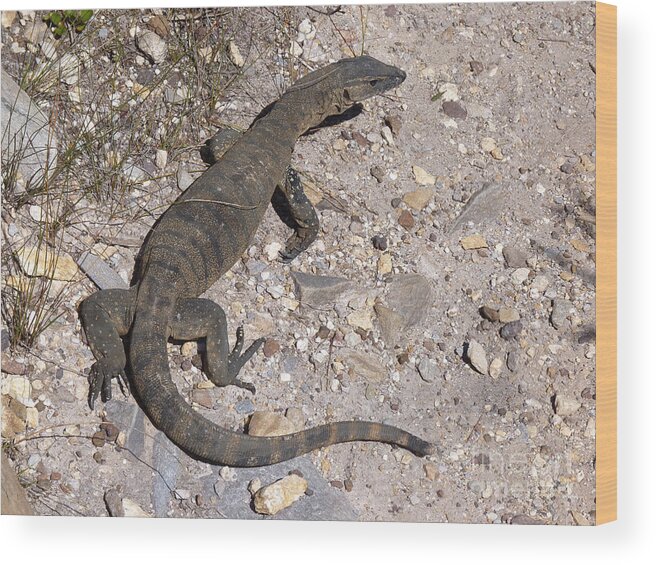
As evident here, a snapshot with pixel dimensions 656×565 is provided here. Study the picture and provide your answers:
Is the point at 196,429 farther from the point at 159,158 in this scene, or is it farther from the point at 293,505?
the point at 159,158

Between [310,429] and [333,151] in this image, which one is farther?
[333,151]

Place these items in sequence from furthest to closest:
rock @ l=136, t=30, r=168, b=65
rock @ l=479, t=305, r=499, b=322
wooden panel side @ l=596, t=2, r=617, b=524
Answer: rock @ l=136, t=30, r=168, b=65, rock @ l=479, t=305, r=499, b=322, wooden panel side @ l=596, t=2, r=617, b=524

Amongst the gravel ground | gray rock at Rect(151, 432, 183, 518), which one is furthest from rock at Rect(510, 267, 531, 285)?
gray rock at Rect(151, 432, 183, 518)

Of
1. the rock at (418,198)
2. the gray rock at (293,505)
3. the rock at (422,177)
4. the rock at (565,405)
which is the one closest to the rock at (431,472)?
the gray rock at (293,505)

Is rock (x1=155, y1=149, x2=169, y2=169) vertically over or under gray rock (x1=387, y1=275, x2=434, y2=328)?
over

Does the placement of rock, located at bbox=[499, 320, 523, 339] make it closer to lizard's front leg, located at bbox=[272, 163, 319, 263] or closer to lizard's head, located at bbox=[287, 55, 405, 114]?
lizard's front leg, located at bbox=[272, 163, 319, 263]

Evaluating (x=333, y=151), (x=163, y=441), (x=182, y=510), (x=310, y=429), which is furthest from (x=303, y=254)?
(x=182, y=510)

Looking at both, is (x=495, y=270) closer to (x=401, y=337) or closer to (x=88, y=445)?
(x=401, y=337)
